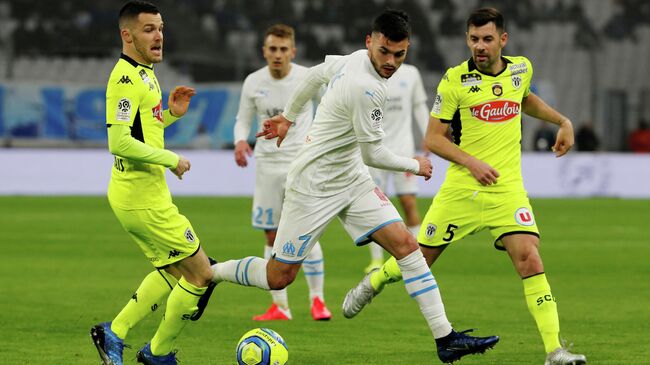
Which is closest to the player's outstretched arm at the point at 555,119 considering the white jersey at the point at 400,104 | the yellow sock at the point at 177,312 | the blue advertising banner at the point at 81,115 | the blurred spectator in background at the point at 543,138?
the yellow sock at the point at 177,312

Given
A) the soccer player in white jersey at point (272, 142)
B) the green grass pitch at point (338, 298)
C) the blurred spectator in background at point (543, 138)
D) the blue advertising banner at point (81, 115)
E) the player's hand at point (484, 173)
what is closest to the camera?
the player's hand at point (484, 173)

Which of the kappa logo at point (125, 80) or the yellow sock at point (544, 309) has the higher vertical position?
the kappa logo at point (125, 80)

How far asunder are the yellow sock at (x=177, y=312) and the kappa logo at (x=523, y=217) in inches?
76.4

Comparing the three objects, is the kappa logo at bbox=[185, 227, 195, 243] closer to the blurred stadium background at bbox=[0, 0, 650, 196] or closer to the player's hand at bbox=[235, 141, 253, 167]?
the player's hand at bbox=[235, 141, 253, 167]

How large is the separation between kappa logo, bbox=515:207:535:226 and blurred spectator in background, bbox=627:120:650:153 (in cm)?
1943

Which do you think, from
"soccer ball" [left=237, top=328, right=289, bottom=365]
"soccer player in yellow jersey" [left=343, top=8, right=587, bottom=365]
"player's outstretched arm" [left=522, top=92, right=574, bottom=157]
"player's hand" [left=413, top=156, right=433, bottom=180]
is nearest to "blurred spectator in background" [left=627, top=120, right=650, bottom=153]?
"player's outstretched arm" [left=522, top=92, right=574, bottom=157]

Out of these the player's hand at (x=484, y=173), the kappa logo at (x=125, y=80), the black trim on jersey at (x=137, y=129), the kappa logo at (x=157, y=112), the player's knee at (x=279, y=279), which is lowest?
the player's knee at (x=279, y=279)

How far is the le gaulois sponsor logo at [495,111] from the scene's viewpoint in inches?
292

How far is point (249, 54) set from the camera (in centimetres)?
2744

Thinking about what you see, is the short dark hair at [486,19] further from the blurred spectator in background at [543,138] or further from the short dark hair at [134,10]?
the blurred spectator in background at [543,138]

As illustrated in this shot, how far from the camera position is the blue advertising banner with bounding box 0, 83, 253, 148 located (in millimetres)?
25906

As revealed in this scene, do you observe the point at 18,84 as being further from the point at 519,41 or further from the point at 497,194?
the point at 497,194

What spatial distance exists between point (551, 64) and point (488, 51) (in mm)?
20618

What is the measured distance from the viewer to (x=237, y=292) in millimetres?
10828
